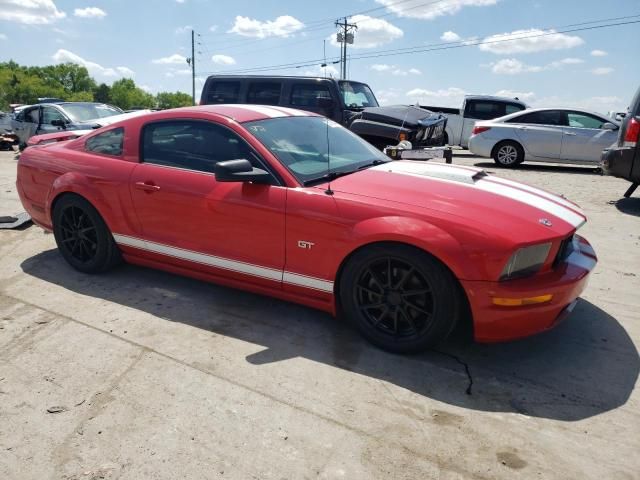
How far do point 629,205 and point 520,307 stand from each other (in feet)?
17.5

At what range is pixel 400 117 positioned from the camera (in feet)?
25.7

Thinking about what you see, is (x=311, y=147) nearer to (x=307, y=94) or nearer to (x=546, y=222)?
(x=546, y=222)

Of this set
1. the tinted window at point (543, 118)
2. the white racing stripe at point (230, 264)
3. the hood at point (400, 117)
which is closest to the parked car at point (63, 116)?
the hood at point (400, 117)

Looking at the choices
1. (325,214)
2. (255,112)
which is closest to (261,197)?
(325,214)

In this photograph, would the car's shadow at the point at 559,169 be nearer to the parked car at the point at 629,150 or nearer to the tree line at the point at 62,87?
the parked car at the point at 629,150

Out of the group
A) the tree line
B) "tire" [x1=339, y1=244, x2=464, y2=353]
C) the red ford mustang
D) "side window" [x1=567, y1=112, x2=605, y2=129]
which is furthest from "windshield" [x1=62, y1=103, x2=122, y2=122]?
the tree line

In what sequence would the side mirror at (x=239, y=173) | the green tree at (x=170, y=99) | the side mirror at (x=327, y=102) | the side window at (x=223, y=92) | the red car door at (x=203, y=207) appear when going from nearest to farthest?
the side mirror at (x=239, y=173)
the red car door at (x=203, y=207)
the side mirror at (x=327, y=102)
the side window at (x=223, y=92)
the green tree at (x=170, y=99)

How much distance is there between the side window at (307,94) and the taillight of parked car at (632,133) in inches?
190

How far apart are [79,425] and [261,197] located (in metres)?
1.63

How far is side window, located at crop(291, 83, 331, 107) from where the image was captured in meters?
8.93

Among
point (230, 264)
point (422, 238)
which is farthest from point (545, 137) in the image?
point (230, 264)

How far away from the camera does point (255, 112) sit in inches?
144

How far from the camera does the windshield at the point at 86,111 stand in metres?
11.8

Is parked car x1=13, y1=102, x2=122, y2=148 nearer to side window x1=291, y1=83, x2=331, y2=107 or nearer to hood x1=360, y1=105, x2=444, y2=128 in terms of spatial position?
side window x1=291, y1=83, x2=331, y2=107
